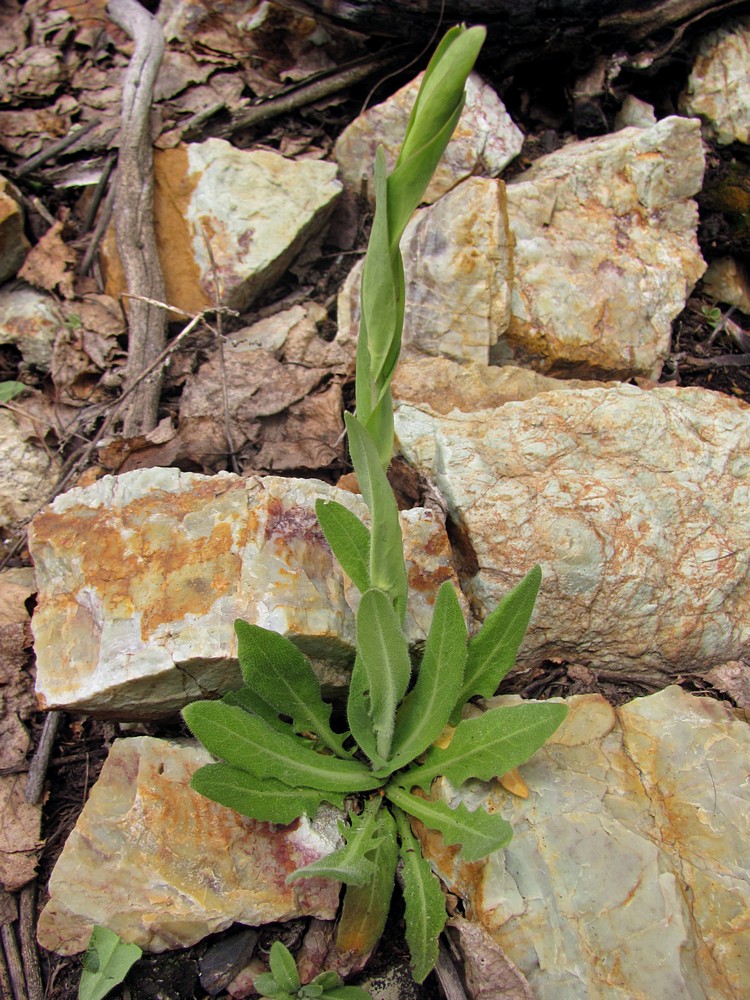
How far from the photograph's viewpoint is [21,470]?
2.76 meters

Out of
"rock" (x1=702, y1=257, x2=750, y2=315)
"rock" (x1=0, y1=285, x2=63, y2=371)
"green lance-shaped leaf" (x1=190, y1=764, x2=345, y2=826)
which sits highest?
"rock" (x1=702, y1=257, x2=750, y2=315)

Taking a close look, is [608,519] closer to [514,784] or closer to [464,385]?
[464,385]

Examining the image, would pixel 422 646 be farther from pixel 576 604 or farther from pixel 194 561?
pixel 194 561

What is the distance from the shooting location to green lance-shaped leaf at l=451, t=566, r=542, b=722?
6.41ft

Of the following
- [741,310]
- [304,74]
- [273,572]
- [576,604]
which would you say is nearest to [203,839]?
[273,572]

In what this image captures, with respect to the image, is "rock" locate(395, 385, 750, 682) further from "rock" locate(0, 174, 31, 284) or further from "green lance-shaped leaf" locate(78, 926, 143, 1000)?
"rock" locate(0, 174, 31, 284)

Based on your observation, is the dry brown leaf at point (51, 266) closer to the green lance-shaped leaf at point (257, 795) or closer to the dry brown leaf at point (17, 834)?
the dry brown leaf at point (17, 834)

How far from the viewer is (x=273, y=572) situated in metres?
2.12

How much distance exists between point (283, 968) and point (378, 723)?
0.58 meters

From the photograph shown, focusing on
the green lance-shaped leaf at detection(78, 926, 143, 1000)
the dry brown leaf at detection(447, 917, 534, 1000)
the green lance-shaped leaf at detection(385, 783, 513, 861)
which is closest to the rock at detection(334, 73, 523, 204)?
the green lance-shaped leaf at detection(385, 783, 513, 861)

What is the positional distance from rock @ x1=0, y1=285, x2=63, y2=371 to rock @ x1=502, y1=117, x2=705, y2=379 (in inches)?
69.0

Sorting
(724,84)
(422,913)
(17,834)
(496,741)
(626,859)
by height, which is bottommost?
(17,834)

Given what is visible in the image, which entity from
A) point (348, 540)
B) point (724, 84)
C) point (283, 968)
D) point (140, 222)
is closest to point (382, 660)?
point (348, 540)

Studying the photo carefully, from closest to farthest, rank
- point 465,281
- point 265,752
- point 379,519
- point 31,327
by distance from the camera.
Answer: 1. point 379,519
2. point 265,752
3. point 465,281
4. point 31,327
